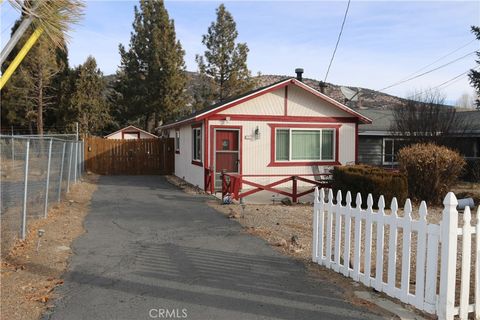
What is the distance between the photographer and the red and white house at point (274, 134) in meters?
16.0

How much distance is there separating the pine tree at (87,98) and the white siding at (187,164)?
13.7 m

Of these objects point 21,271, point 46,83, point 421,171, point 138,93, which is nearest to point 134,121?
point 138,93

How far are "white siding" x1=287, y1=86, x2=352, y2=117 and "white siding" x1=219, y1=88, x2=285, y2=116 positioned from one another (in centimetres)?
35

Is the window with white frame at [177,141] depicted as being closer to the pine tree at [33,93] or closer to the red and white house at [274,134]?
the red and white house at [274,134]

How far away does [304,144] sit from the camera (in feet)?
55.8

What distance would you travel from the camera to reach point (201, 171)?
1655cm

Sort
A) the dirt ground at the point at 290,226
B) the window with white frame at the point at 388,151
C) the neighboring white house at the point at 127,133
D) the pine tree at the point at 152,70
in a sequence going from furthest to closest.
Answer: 1. the pine tree at the point at 152,70
2. the neighboring white house at the point at 127,133
3. the window with white frame at the point at 388,151
4. the dirt ground at the point at 290,226

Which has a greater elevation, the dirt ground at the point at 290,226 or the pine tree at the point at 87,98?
the pine tree at the point at 87,98

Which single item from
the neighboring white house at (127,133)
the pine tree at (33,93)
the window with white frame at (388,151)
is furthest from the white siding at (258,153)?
the neighboring white house at (127,133)

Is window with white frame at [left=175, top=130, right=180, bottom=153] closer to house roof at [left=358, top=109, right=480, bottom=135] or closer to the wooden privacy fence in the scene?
the wooden privacy fence

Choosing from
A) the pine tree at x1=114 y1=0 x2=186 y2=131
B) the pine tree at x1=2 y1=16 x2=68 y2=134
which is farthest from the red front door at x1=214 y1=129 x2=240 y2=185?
the pine tree at x1=114 y1=0 x2=186 y2=131

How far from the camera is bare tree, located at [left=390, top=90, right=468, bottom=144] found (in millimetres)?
18891

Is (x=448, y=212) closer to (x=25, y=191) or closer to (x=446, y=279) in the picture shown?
(x=446, y=279)

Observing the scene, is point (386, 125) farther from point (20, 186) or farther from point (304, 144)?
point (20, 186)
